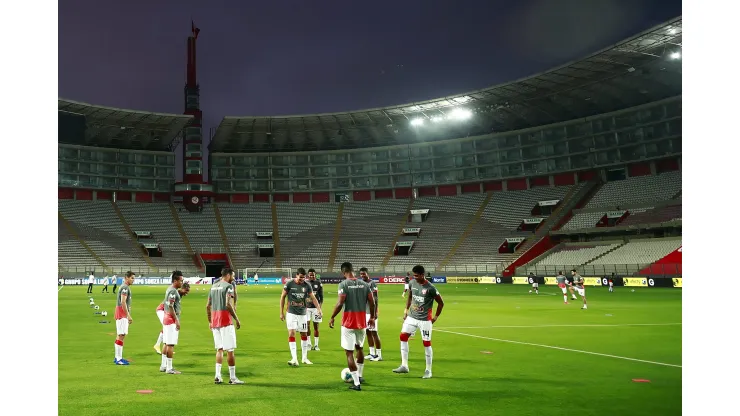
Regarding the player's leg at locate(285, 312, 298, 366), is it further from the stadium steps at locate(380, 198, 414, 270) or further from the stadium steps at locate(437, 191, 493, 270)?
the stadium steps at locate(380, 198, 414, 270)

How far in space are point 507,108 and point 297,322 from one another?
65.4m

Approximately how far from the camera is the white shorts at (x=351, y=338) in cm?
1120

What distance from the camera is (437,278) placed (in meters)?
67.4

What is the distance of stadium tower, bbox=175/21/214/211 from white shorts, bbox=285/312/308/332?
2943 inches

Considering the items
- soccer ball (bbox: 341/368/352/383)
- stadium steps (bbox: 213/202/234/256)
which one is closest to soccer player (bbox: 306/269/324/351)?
soccer ball (bbox: 341/368/352/383)

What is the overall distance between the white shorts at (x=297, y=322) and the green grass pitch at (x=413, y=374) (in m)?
0.89

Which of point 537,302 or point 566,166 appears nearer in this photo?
point 537,302

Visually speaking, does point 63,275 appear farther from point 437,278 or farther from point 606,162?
point 606,162

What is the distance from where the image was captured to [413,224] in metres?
Result: 81.1

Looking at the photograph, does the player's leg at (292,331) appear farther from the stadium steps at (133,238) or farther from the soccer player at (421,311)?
the stadium steps at (133,238)

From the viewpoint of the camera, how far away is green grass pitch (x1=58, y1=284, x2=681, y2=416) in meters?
9.66

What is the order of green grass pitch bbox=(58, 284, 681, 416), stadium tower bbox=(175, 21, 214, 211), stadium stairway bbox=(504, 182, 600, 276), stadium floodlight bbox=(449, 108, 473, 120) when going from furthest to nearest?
1. stadium tower bbox=(175, 21, 214, 211)
2. stadium floodlight bbox=(449, 108, 473, 120)
3. stadium stairway bbox=(504, 182, 600, 276)
4. green grass pitch bbox=(58, 284, 681, 416)
